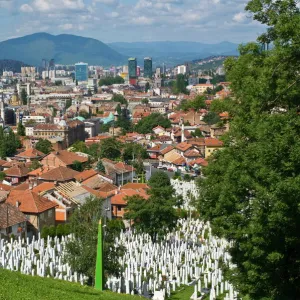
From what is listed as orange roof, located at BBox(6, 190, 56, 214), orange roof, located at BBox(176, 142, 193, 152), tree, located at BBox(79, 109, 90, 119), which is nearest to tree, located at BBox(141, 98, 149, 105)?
tree, located at BBox(79, 109, 90, 119)

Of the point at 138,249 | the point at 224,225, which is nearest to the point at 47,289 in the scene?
the point at 224,225

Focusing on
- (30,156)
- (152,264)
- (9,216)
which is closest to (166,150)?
(30,156)

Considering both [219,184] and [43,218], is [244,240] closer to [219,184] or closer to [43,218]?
[219,184]

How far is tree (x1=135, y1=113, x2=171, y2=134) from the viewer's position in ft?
219

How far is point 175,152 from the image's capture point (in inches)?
1944

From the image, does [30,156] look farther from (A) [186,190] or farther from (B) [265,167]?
(B) [265,167]

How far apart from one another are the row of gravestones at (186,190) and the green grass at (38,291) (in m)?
18.3

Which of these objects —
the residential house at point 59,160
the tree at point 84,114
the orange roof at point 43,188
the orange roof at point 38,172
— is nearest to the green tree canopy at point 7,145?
the residential house at point 59,160

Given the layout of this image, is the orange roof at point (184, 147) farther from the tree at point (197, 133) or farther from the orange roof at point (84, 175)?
the orange roof at point (84, 175)

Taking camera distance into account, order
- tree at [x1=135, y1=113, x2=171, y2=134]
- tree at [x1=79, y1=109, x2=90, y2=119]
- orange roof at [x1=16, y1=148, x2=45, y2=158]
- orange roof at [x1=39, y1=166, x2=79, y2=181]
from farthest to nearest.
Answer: tree at [x1=79, y1=109, x2=90, y2=119]
tree at [x1=135, y1=113, x2=171, y2=134]
orange roof at [x1=16, y1=148, x2=45, y2=158]
orange roof at [x1=39, y1=166, x2=79, y2=181]

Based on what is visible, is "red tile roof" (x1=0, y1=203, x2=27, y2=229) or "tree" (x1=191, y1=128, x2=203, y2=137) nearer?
"red tile roof" (x1=0, y1=203, x2=27, y2=229)

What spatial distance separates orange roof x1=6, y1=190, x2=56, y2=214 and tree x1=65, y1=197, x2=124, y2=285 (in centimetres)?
830

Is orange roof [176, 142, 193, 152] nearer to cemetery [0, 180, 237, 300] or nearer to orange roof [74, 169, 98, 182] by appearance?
orange roof [74, 169, 98, 182]

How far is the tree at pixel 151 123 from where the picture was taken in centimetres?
6675
